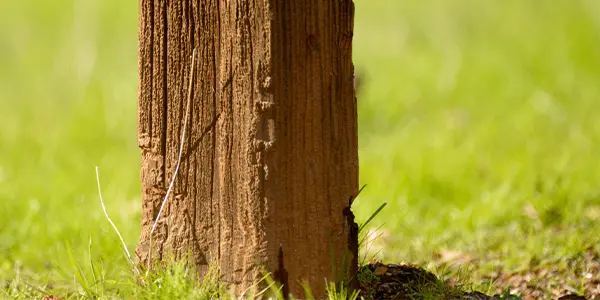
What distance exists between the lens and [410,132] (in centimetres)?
663

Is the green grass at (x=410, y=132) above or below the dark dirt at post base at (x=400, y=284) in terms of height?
above

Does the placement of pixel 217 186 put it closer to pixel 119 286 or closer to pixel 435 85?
pixel 119 286

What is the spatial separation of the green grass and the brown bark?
0.45 meters

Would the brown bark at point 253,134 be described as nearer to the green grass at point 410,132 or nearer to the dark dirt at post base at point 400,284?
the dark dirt at post base at point 400,284

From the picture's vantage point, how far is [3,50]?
8.50 meters

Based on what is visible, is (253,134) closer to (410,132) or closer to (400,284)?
(400,284)

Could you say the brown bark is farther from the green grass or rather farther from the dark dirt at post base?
the green grass

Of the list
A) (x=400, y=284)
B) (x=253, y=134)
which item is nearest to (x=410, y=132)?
(x=400, y=284)

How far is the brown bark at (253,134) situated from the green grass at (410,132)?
0.45 metres

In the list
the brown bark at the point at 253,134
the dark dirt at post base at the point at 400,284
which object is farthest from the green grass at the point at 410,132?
the dark dirt at post base at the point at 400,284

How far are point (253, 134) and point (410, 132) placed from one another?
397 centimetres

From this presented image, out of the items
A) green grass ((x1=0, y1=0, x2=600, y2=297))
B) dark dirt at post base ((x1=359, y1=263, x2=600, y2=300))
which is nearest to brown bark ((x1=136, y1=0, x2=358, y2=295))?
dark dirt at post base ((x1=359, y1=263, x2=600, y2=300))

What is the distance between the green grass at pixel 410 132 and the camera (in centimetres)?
459

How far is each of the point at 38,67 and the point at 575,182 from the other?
480 cm
